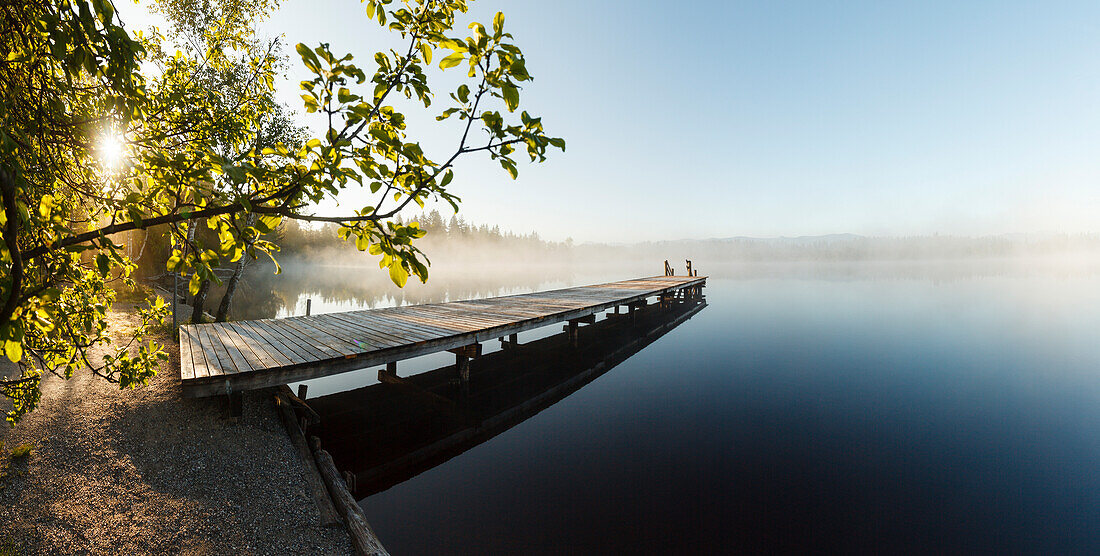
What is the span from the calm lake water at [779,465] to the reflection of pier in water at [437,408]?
0.33 metres

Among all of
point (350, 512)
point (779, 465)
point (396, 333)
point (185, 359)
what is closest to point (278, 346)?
point (185, 359)

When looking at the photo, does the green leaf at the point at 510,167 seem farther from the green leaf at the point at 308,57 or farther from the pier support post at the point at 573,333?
the pier support post at the point at 573,333

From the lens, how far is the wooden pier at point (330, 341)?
5.65 m

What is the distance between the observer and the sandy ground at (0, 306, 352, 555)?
3.74 meters

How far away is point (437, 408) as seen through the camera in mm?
8781

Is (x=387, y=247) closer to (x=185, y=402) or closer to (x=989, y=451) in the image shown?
(x=185, y=402)

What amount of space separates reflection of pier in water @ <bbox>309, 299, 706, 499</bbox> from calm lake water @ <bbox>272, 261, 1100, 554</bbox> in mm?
325

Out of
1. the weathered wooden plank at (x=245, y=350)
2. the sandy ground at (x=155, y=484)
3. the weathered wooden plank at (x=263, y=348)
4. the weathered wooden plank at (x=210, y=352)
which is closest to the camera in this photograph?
the sandy ground at (x=155, y=484)

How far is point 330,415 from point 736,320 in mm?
21106

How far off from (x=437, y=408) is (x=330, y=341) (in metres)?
2.74

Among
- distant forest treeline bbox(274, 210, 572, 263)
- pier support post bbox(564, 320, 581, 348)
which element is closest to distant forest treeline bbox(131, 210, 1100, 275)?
distant forest treeline bbox(274, 210, 572, 263)

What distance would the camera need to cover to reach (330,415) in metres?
8.13

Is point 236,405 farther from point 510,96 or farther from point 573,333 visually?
point 573,333

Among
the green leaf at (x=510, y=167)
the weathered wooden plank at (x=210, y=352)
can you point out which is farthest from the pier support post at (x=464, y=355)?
the green leaf at (x=510, y=167)
